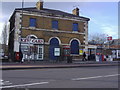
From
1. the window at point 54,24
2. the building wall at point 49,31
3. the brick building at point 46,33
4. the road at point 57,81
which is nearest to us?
the road at point 57,81

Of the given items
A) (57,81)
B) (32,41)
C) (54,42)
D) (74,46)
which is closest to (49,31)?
(54,42)

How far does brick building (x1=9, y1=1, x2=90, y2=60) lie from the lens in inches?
1265

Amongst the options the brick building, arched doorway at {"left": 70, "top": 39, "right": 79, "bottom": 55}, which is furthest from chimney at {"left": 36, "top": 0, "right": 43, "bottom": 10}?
arched doorway at {"left": 70, "top": 39, "right": 79, "bottom": 55}

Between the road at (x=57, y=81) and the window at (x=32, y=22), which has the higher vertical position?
the window at (x=32, y=22)

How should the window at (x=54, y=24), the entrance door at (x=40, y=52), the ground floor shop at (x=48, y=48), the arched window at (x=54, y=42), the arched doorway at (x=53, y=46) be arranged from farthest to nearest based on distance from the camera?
the window at (x=54, y=24), the arched window at (x=54, y=42), the arched doorway at (x=53, y=46), the entrance door at (x=40, y=52), the ground floor shop at (x=48, y=48)

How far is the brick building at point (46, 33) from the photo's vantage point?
32.1 m

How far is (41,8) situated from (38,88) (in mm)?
30018

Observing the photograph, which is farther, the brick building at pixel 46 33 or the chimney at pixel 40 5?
the chimney at pixel 40 5

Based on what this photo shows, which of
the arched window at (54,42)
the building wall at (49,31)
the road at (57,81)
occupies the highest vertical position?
the building wall at (49,31)

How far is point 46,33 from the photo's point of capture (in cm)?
3434

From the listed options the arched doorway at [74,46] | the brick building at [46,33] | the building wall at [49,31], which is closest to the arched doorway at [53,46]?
the brick building at [46,33]

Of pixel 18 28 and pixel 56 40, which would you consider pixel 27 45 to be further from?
pixel 56 40

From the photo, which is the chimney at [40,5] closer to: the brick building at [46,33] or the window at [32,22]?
the brick building at [46,33]

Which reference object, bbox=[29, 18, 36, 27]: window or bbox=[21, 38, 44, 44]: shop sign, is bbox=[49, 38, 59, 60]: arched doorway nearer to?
bbox=[21, 38, 44, 44]: shop sign
